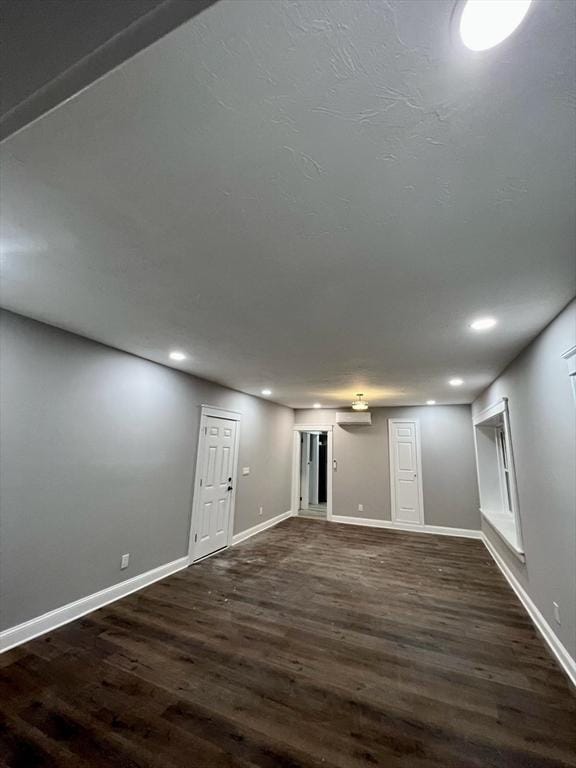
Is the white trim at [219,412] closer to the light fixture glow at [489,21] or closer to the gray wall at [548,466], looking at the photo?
the gray wall at [548,466]

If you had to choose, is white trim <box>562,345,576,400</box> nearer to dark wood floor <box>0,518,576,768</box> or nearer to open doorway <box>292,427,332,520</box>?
dark wood floor <box>0,518,576,768</box>

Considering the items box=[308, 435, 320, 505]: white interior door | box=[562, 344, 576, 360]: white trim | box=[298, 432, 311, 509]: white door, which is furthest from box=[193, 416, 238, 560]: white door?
box=[308, 435, 320, 505]: white interior door

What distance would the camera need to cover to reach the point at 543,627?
274cm

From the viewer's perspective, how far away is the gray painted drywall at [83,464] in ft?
→ 8.25

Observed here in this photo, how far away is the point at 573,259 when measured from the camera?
1651mm

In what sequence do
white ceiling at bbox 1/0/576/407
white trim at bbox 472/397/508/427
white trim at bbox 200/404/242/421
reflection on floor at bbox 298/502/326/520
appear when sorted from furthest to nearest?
reflection on floor at bbox 298/502/326/520, white trim at bbox 200/404/242/421, white trim at bbox 472/397/508/427, white ceiling at bbox 1/0/576/407

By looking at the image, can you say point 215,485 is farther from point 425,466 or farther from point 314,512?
point 425,466

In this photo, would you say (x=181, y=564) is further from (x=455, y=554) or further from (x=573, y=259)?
→ (x=573, y=259)

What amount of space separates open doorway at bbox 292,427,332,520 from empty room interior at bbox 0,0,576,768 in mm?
2463

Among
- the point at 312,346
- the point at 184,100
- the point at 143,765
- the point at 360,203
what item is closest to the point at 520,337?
the point at 312,346

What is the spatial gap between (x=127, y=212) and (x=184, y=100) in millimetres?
619

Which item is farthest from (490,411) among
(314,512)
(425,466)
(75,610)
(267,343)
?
(75,610)

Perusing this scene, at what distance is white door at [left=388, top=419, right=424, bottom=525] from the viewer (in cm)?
628

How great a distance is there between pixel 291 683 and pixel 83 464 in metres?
2.45
